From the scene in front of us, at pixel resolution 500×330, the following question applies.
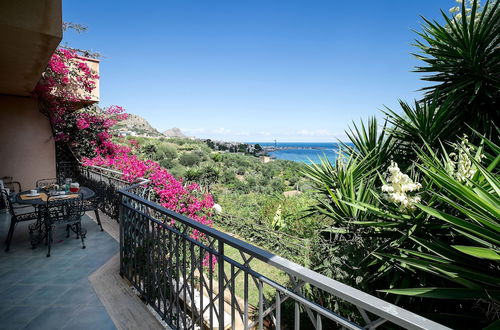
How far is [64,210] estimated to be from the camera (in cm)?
387

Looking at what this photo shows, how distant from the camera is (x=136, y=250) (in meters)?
2.63

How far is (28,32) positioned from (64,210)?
2.45 m

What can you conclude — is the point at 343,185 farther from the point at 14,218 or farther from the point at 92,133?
the point at 92,133

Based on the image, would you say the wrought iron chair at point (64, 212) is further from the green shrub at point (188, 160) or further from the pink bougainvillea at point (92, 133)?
the green shrub at point (188, 160)

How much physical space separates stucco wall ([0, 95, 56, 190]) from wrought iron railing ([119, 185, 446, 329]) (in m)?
6.29

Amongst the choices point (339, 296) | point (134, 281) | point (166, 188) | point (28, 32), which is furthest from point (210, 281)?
point (166, 188)

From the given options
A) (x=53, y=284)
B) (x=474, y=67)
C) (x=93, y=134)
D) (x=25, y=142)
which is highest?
(x=474, y=67)

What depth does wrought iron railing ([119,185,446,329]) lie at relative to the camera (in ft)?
3.10

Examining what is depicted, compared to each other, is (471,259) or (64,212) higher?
(471,259)

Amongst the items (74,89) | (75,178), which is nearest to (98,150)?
(75,178)

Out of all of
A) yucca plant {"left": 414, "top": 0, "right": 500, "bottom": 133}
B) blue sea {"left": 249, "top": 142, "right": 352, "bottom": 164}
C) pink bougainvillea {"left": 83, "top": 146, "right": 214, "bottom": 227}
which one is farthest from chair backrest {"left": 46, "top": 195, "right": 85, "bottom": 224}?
yucca plant {"left": 414, "top": 0, "right": 500, "bottom": 133}

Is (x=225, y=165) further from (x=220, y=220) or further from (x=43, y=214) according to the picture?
(x=43, y=214)

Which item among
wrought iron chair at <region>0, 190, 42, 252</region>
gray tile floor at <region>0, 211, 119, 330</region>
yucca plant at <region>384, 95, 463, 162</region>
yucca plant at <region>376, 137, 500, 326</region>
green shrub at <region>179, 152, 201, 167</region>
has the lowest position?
green shrub at <region>179, 152, 201, 167</region>

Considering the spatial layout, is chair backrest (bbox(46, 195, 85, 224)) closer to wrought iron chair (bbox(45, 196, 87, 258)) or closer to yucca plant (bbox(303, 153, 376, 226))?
wrought iron chair (bbox(45, 196, 87, 258))
